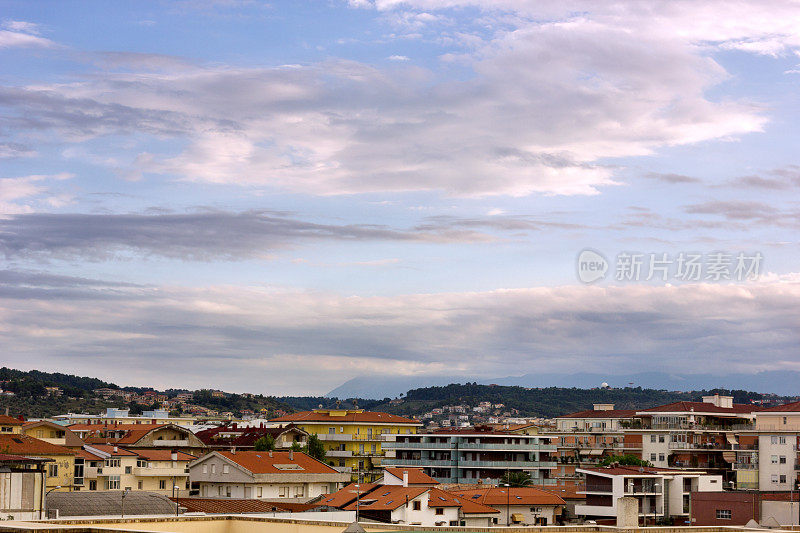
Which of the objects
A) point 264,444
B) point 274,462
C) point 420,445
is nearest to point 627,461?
point 420,445

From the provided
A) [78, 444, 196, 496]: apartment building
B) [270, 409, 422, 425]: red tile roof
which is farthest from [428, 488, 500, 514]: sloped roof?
[270, 409, 422, 425]: red tile roof

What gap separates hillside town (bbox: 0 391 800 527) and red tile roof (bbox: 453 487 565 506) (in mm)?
188

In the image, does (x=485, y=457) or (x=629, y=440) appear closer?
(x=485, y=457)

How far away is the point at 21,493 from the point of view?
31562mm

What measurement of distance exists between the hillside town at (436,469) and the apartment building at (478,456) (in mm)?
128

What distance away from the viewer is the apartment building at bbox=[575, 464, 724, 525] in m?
81.4

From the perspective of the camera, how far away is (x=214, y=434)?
119062 millimetres

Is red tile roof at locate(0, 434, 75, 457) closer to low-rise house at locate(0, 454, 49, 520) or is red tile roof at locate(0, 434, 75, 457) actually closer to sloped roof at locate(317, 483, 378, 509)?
sloped roof at locate(317, 483, 378, 509)

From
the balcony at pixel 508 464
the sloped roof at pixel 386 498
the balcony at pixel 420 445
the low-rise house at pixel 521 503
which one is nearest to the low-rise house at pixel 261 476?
the sloped roof at pixel 386 498

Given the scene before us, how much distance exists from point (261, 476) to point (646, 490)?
31.1m

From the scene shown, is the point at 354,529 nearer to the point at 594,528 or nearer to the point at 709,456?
the point at 594,528

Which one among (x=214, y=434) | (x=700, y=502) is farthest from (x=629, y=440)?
(x=214, y=434)

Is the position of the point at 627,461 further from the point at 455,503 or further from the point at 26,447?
the point at 26,447

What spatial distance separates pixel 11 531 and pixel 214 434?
98.1m
